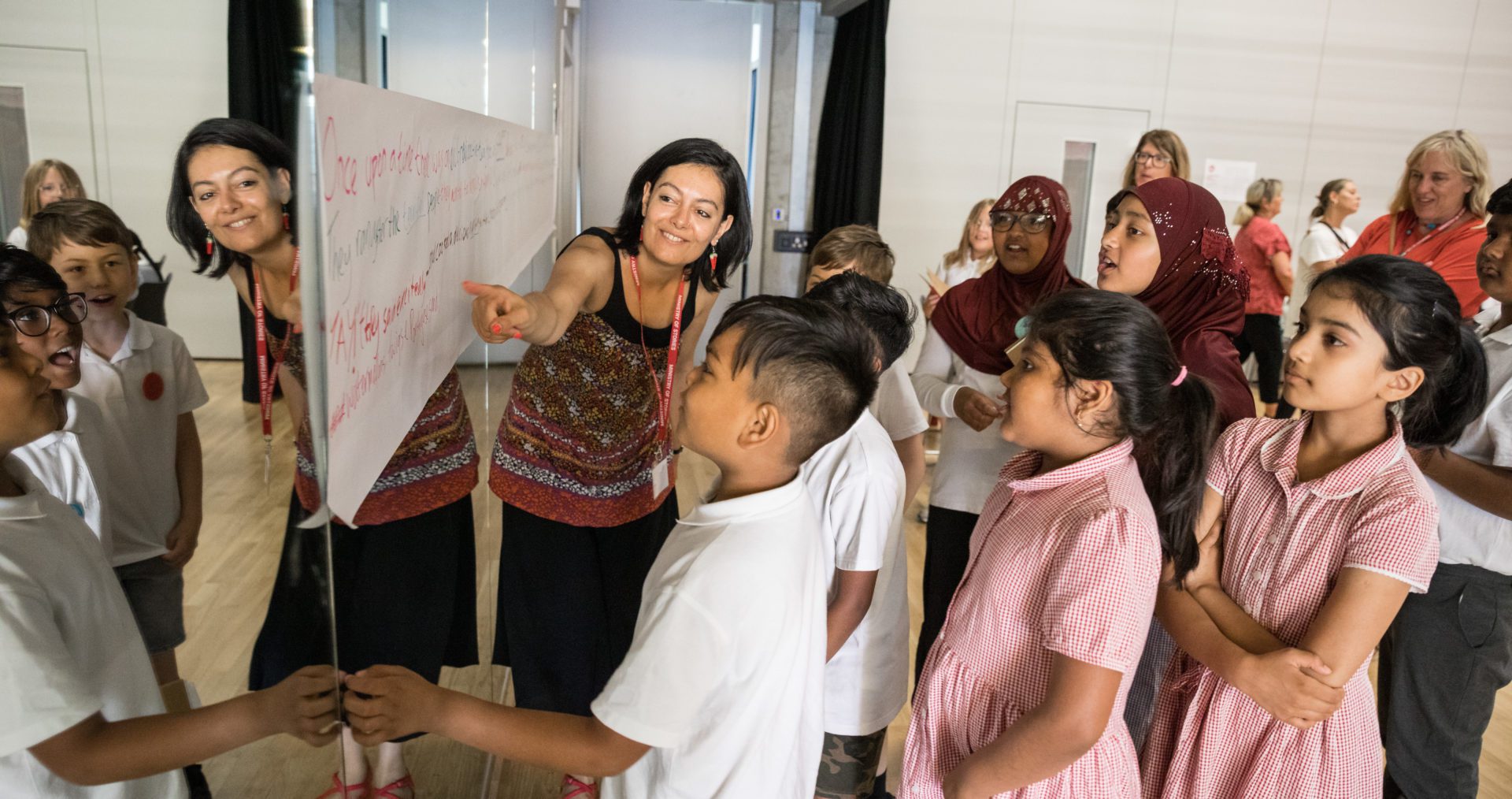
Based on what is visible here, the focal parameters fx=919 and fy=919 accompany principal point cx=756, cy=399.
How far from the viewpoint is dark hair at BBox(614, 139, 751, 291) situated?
151cm

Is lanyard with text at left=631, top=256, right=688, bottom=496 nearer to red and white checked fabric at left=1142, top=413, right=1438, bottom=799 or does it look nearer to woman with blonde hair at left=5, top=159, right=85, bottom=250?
red and white checked fabric at left=1142, top=413, right=1438, bottom=799

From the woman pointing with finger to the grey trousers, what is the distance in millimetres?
1401

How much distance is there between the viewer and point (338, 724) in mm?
732

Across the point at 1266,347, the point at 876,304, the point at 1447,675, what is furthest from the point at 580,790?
the point at 1266,347

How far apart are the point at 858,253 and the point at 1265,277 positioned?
12.8 ft

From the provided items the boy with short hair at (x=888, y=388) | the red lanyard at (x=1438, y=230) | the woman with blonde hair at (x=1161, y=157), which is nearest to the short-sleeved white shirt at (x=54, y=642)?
the boy with short hair at (x=888, y=388)

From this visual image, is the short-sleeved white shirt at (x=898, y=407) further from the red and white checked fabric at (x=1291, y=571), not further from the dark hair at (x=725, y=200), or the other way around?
the red and white checked fabric at (x=1291, y=571)

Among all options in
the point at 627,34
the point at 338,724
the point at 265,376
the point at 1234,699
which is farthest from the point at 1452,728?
the point at 627,34

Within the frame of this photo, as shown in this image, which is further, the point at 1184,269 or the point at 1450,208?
the point at 1450,208

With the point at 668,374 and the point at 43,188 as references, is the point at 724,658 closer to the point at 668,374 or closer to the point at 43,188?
the point at 43,188

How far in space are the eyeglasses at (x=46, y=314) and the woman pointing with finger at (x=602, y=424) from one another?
2.97 feet

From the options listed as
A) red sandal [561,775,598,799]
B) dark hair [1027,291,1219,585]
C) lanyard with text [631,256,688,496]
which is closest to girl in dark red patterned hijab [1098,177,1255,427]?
dark hair [1027,291,1219,585]

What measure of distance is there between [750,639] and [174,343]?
55cm

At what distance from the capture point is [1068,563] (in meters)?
1.04
